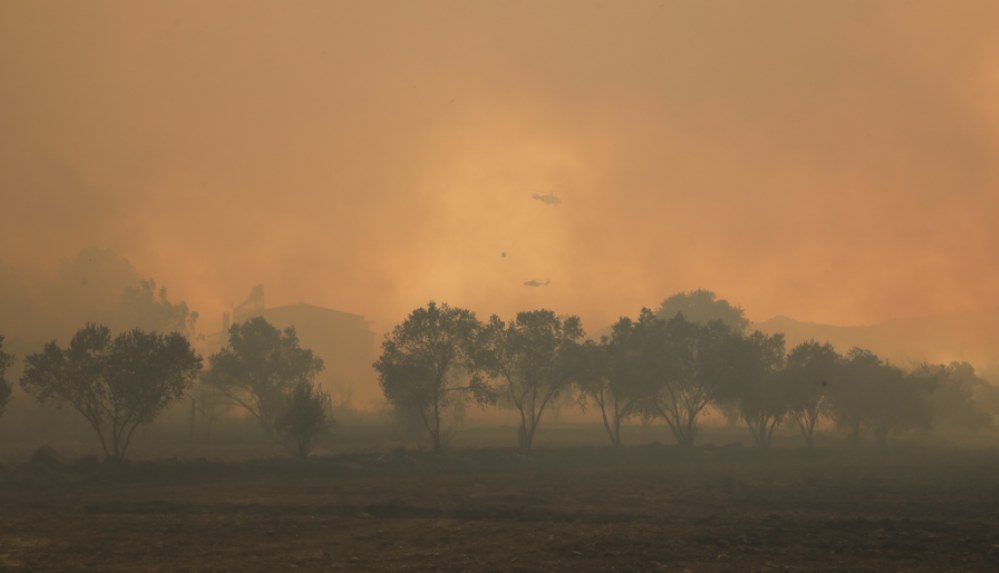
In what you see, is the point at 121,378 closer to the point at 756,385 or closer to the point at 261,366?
the point at 261,366

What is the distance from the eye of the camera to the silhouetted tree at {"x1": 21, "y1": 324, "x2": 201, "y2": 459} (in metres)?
66.4

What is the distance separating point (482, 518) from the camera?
1433 inches

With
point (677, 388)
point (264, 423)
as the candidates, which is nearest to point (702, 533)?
point (677, 388)

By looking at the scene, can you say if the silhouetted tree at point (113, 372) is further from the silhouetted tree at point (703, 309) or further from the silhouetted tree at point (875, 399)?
the silhouetted tree at point (703, 309)

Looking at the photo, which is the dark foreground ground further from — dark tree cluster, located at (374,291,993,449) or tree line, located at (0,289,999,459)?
dark tree cluster, located at (374,291,993,449)

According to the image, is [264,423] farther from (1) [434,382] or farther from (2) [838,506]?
(2) [838,506]

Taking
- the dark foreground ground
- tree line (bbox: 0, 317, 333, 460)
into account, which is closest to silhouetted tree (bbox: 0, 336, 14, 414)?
tree line (bbox: 0, 317, 333, 460)

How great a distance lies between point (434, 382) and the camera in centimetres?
8619

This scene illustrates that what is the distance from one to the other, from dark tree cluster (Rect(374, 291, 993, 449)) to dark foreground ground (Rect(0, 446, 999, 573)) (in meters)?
19.0

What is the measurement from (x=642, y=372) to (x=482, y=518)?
63090 millimetres

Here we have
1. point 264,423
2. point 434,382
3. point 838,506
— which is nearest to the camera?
point 838,506

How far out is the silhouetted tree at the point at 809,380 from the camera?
9794 cm

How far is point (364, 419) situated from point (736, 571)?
460 ft

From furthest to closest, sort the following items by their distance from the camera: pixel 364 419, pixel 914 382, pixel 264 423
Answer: pixel 364 419 → pixel 914 382 → pixel 264 423
